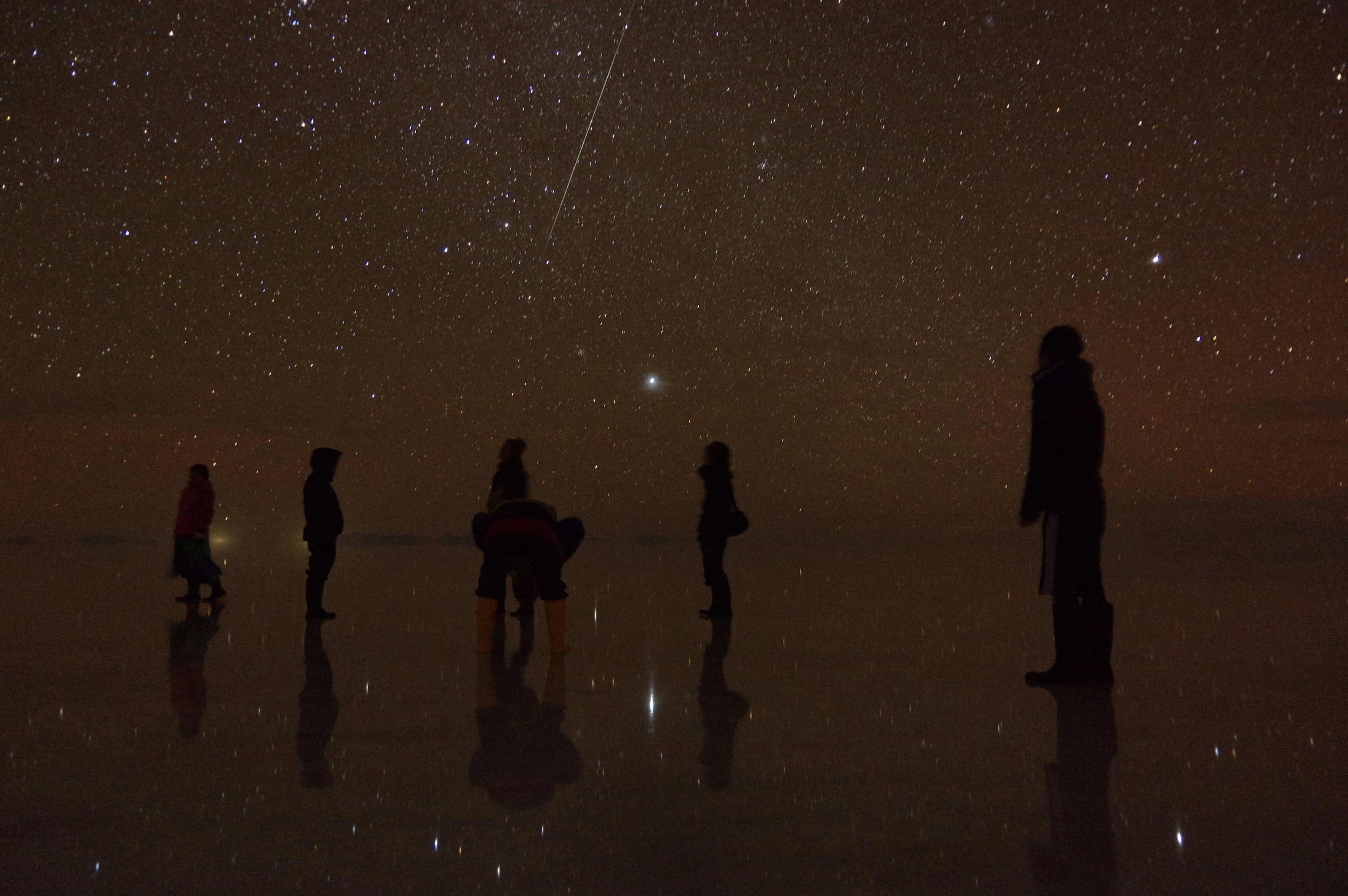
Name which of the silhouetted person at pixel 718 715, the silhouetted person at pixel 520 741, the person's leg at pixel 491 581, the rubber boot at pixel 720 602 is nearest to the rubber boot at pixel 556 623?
the person's leg at pixel 491 581

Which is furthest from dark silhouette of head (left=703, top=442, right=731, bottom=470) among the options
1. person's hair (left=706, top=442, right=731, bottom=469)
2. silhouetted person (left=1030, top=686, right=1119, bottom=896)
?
silhouetted person (left=1030, top=686, right=1119, bottom=896)

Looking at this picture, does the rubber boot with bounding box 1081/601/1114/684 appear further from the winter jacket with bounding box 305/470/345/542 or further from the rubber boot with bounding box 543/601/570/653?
the winter jacket with bounding box 305/470/345/542

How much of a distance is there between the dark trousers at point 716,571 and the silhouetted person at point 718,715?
1.69 m

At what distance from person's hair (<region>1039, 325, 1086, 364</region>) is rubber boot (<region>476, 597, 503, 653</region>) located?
3.49 m

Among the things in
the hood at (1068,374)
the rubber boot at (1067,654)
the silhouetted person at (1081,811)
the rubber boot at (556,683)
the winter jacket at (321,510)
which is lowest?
the silhouetted person at (1081,811)

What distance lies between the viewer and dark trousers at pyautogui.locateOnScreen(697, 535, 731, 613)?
8.59 m

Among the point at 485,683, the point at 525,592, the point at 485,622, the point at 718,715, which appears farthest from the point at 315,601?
the point at 718,715

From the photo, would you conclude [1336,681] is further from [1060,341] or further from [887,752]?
[887,752]

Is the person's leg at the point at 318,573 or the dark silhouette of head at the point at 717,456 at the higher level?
the dark silhouette of head at the point at 717,456

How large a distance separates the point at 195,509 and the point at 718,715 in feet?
26.1

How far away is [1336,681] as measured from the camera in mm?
5340

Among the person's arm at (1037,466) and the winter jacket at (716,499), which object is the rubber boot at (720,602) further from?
the person's arm at (1037,466)

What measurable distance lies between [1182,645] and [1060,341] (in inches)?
110

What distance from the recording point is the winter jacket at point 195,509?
415 inches
